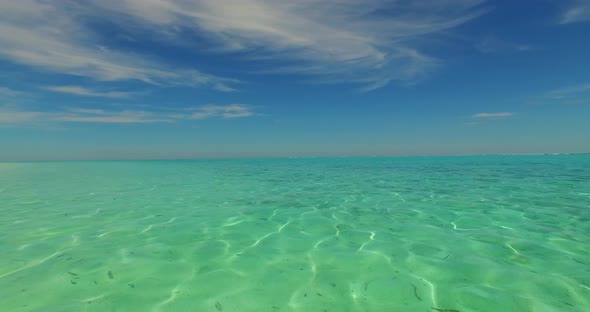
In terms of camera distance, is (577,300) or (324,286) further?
(324,286)

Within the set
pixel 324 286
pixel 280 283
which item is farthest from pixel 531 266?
pixel 280 283

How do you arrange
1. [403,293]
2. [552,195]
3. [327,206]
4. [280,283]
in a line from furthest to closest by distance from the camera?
1. [552,195]
2. [327,206]
3. [280,283]
4. [403,293]

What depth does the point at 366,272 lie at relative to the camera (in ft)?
9.91

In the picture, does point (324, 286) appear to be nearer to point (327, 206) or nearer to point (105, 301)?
point (105, 301)

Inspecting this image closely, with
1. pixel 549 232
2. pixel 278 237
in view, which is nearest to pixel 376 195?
pixel 549 232

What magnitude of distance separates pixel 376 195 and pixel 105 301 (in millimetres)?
7346

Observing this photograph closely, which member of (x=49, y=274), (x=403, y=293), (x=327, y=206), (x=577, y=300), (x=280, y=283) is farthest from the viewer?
(x=327, y=206)

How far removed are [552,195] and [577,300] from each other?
24.3 ft

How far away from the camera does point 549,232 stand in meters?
4.46

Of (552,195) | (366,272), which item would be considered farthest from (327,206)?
(552,195)

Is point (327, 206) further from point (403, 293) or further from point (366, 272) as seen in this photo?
point (403, 293)

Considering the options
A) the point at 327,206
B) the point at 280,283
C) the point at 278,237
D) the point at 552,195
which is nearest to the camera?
the point at 280,283

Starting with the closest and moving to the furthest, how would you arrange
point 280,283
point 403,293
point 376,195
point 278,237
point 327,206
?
point 403,293
point 280,283
point 278,237
point 327,206
point 376,195

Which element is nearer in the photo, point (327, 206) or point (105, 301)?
point (105, 301)
